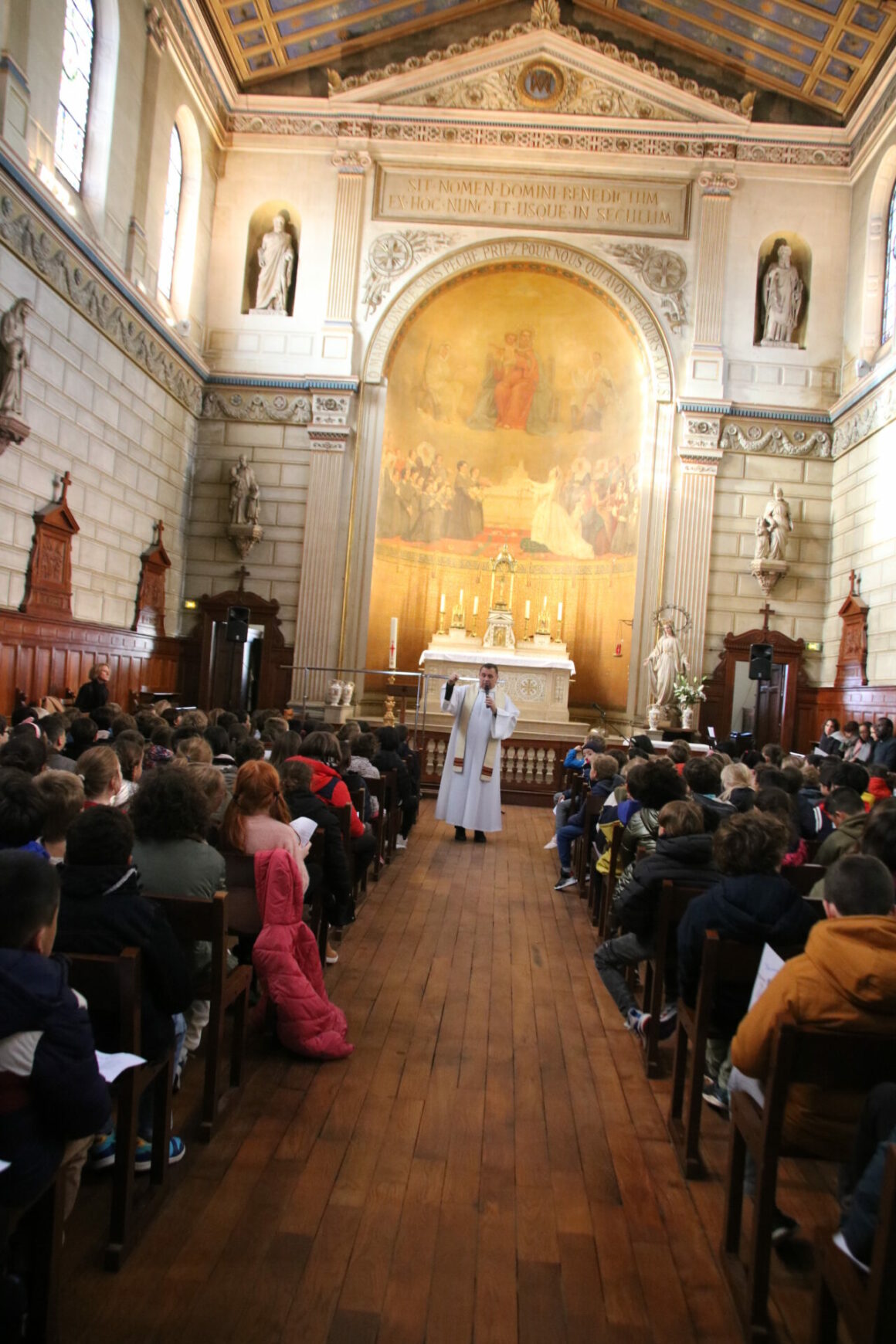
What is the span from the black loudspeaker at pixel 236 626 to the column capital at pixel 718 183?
35.4ft

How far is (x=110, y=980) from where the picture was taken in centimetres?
253

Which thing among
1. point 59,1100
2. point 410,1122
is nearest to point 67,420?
point 410,1122

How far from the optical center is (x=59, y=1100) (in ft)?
6.57

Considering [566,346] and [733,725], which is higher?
[566,346]

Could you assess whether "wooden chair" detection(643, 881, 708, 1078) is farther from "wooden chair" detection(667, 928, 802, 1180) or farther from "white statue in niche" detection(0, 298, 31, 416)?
"white statue in niche" detection(0, 298, 31, 416)

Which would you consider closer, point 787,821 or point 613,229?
point 787,821

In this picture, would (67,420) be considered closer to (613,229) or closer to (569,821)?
(569,821)

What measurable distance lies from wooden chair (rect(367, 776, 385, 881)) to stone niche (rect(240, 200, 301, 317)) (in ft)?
39.2

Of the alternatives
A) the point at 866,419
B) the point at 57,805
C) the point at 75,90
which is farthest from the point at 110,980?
the point at 866,419

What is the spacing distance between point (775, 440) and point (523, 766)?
7.29 metres

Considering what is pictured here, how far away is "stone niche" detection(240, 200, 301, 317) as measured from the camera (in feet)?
56.0

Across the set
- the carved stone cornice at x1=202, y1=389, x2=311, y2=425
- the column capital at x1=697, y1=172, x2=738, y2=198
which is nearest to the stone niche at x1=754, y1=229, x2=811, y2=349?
the column capital at x1=697, y1=172, x2=738, y2=198

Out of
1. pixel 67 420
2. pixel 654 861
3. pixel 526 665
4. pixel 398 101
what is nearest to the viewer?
pixel 654 861

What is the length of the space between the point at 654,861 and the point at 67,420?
10092 millimetres
